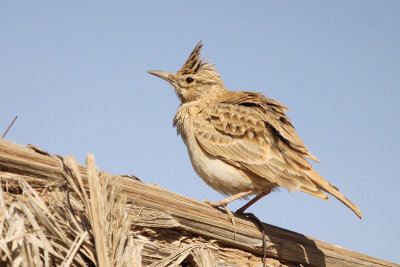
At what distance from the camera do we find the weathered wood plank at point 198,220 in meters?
4.43

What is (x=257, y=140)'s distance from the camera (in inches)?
279

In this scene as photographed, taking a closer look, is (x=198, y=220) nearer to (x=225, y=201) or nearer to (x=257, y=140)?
(x=225, y=201)

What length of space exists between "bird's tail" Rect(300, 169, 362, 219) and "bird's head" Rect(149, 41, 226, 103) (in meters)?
2.63

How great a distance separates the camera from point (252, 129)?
7.17 metres

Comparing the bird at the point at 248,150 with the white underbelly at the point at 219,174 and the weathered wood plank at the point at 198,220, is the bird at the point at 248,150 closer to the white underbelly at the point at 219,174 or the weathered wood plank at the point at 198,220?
the white underbelly at the point at 219,174

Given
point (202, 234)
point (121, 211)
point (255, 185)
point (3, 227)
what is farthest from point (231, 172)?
point (3, 227)

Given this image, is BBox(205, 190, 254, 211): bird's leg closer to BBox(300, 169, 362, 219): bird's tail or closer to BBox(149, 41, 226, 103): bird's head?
BBox(300, 169, 362, 219): bird's tail

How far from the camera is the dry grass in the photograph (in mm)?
3836

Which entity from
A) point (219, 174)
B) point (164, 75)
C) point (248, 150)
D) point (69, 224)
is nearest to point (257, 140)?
point (248, 150)

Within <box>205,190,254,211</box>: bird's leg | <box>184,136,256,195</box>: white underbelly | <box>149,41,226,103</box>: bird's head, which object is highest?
<box>149,41,226,103</box>: bird's head

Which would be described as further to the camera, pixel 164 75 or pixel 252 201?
pixel 164 75

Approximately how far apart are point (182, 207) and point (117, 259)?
3.95ft

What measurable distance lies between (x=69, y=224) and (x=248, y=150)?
10.7 feet

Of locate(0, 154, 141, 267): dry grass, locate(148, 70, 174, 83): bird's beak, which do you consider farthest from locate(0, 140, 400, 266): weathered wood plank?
locate(148, 70, 174, 83): bird's beak
